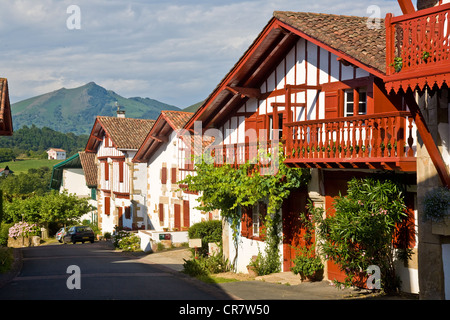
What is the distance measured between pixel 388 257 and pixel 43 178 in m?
101

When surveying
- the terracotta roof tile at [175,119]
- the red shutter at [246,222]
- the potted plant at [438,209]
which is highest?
the terracotta roof tile at [175,119]

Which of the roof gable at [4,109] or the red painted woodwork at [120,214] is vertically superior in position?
the roof gable at [4,109]

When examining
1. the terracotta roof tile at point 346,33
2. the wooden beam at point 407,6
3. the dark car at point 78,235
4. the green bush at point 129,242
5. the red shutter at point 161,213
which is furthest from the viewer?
the dark car at point 78,235

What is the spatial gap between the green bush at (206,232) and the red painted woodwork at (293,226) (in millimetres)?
6863

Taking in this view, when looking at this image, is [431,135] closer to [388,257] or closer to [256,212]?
[388,257]

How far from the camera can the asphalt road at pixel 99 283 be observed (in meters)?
13.7

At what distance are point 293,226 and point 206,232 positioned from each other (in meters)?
8.22

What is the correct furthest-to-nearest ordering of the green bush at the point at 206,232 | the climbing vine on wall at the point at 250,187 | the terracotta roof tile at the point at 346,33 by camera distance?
1. the green bush at the point at 206,232
2. the climbing vine on wall at the point at 250,187
3. the terracotta roof tile at the point at 346,33

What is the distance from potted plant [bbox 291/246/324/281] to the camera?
15500 mm

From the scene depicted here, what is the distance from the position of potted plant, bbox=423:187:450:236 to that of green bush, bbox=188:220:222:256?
13.6 metres

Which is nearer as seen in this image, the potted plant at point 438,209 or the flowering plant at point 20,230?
the potted plant at point 438,209

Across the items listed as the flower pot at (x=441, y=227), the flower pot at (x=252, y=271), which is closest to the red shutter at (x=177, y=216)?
the flower pot at (x=252, y=271)

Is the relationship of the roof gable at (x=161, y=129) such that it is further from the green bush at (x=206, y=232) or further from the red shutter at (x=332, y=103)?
the red shutter at (x=332, y=103)

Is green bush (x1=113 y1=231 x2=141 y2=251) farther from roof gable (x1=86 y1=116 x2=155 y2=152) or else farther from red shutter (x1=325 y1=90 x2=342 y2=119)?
red shutter (x1=325 y1=90 x2=342 y2=119)
